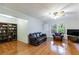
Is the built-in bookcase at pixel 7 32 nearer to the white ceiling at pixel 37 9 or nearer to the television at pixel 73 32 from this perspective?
the white ceiling at pixel 37 9

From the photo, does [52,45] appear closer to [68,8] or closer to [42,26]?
[42,26]

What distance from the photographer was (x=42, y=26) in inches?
94.3

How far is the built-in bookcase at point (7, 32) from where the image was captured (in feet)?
7.30

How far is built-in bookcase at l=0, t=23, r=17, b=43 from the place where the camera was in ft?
7.30

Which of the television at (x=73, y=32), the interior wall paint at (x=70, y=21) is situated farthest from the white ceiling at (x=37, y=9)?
the television at (x=73, y=32)

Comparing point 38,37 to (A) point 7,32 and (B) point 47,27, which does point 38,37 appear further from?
(A) point 7,32

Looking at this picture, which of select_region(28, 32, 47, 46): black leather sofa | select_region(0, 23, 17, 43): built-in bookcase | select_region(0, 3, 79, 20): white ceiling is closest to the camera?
select_region(0, 3, 79, 20): white ceiling

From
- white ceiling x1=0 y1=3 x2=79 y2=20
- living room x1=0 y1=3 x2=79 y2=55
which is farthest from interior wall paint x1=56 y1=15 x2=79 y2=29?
white ceiling x1=0 y1=3 x2=79 y2=20

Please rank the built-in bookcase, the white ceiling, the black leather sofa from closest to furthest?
the white ceiling < the built-in bookcase < the black leather sofa

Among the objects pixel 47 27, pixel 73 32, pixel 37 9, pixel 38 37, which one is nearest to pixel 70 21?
pixel 73 32

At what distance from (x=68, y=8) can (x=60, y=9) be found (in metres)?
0.19

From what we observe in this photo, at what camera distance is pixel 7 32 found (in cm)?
244

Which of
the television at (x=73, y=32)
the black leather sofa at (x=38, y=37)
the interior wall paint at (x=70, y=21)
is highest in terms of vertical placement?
the interior wall paint at (x=70, y=21)

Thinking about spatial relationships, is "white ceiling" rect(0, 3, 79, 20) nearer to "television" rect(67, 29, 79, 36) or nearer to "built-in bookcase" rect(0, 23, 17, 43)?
"built-in bookcase" rect(0, 23, 17, 43)
